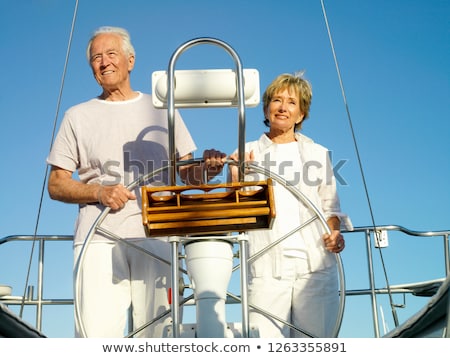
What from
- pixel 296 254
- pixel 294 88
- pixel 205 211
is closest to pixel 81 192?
pixel 205 211

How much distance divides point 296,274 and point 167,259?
41 cm

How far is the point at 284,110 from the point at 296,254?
0.53 m

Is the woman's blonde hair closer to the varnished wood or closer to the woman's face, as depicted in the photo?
the woman's face

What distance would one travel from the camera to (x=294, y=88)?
2.62 m

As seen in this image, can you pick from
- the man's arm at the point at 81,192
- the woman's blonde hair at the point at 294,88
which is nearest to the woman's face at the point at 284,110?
the woman's blonde hair at the point at 294,88

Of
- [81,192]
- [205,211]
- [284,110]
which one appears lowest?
[205,211]

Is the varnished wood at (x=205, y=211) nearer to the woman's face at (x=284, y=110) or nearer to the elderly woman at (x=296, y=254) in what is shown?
the elderly woman at (x=296, y=254)

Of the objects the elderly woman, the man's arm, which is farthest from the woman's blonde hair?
the man's arm

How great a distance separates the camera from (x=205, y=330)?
6.23 feet

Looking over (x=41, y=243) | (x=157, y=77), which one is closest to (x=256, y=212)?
(x=157, y=77)

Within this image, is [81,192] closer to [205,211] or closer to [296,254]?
[205,211]

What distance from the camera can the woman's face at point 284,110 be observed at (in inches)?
101
